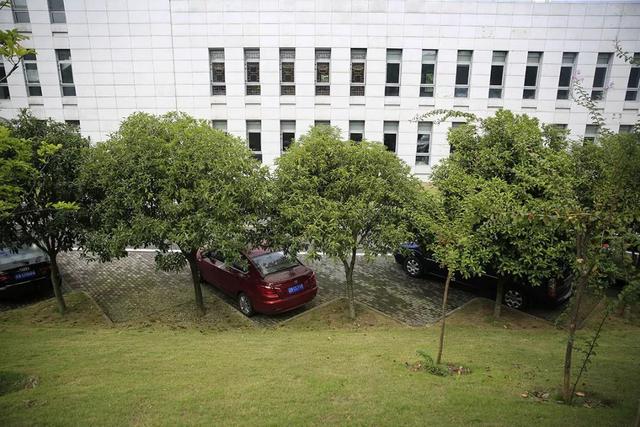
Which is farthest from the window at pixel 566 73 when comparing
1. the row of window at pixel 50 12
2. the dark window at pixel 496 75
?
Result: the row of window at pixel 50 12

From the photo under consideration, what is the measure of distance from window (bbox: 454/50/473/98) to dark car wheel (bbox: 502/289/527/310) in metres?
15.7

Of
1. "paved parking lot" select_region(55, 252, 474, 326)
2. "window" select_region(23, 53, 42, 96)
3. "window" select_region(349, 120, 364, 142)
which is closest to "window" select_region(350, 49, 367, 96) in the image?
"window" select_region(349, 120, 364, 142)

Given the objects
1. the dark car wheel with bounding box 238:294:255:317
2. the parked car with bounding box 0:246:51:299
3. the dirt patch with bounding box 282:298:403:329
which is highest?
the parked car with bounding box 0:246:51:299

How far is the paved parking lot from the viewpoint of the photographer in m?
11.0

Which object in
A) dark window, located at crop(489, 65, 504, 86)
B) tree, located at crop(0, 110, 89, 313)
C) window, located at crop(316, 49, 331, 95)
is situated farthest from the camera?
dark window, located at crop(489, 65, 504, 86)

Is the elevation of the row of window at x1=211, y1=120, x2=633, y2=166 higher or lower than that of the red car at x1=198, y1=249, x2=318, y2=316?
higher

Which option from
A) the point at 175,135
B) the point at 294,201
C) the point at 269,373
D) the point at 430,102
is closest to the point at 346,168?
the point at 294,201

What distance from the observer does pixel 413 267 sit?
13.4 metres

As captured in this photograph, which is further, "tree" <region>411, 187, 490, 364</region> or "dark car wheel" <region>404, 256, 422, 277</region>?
"dark car wheel" <region>404, 256, 422, 277</region>

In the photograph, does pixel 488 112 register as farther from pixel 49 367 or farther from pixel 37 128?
pixel 49 367

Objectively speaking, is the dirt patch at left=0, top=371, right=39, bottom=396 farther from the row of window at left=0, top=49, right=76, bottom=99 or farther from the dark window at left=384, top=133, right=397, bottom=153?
the row of window at left=0, top=49, right=76, bottom=99

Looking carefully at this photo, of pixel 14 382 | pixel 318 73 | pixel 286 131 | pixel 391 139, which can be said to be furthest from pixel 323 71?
pixel 14 382

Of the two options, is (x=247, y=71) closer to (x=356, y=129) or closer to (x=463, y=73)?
(x=356, y=129)

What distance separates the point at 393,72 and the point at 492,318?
16846mm
